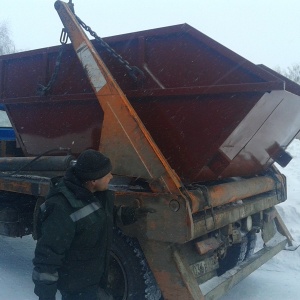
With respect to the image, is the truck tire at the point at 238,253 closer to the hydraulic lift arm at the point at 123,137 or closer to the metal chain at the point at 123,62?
the hydraulic lift arm at the point at 123,137

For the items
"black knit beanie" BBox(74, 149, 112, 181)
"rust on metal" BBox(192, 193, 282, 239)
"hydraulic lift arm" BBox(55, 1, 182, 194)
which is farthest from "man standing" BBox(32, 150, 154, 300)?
"rust on metal" BBox(192, 193, 282, 239)

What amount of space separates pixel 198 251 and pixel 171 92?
132 cm

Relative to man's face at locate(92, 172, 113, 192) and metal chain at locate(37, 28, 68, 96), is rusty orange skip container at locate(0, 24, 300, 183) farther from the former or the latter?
man's face at locate(92, 172, 113, 192)

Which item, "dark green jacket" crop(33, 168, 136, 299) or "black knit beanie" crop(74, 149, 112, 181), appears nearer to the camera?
"dark green jacket" crop(33, 168, 136, 299)

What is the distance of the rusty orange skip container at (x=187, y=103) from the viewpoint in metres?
3.07

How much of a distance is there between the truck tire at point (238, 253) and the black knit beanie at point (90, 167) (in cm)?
242

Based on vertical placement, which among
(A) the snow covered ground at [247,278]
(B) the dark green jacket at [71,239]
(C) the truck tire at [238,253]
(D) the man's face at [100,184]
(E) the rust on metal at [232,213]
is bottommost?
(A) the snow covered ground at [247,278]

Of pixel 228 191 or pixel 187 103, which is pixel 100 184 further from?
pixel 228 191

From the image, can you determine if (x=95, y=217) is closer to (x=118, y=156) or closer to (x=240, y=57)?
(x=118, y=156)

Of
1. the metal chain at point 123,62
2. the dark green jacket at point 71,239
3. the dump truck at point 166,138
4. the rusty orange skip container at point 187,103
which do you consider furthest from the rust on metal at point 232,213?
the metal chain at point 123,62

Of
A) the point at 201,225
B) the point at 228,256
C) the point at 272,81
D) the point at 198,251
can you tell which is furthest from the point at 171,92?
the point at 228,256

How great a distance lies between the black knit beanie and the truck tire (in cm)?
242

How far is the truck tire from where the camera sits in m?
4.25

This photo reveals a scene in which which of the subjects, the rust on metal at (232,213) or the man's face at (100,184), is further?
the rust on metal at (232,213)
